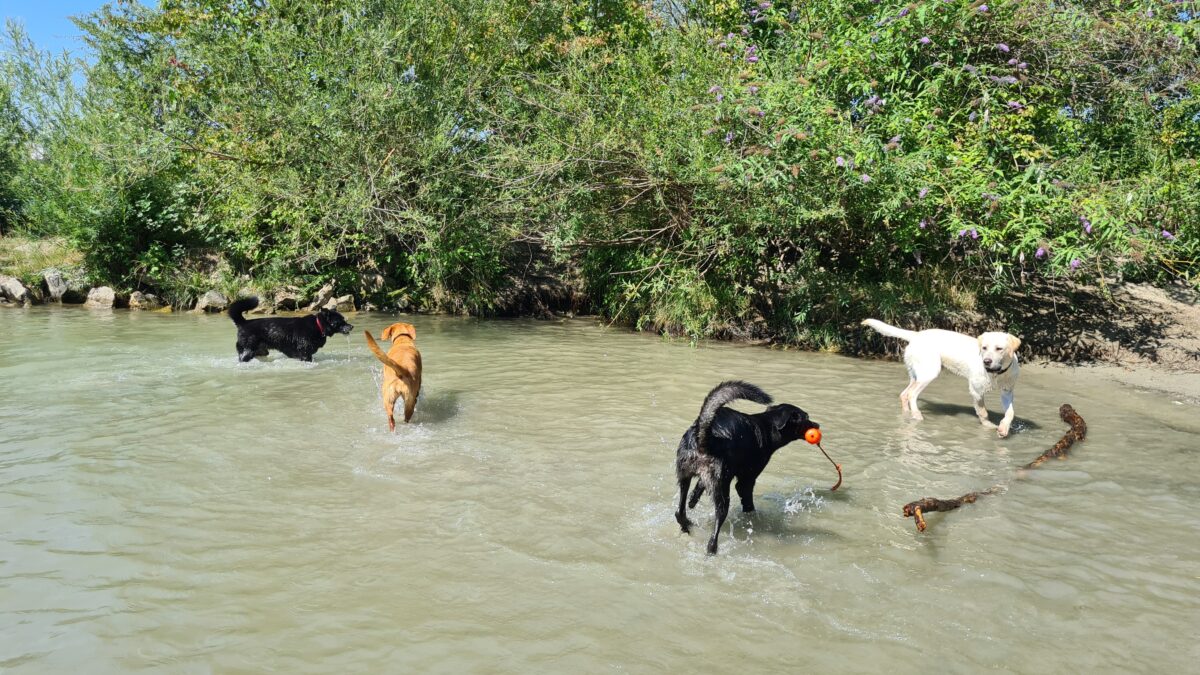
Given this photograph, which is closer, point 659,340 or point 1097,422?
point 1097,422

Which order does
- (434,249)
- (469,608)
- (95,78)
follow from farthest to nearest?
(95,78) → (434,249) → (469,608)

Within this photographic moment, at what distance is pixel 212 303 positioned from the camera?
16.8 metres

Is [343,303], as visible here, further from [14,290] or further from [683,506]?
[683,506]

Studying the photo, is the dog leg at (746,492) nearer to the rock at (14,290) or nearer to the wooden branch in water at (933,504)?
the wooden branch in water at (933,504)

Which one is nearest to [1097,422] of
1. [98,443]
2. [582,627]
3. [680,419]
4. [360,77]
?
[680,419]

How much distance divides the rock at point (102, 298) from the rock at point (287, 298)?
14.4ft

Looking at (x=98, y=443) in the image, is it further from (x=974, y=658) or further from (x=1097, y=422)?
(x=1097, y=422)

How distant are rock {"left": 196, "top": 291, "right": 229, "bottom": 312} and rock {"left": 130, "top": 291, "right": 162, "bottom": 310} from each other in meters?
1.35

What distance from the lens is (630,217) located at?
1340 centimetres

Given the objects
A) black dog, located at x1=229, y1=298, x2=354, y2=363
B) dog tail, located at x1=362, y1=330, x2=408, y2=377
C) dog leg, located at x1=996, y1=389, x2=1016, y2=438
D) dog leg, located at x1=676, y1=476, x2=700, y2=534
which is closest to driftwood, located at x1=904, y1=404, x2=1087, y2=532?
dog leg, located at x1=996, y1=389, x2=1016, y2=438

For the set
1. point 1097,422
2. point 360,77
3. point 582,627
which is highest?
point 360,77

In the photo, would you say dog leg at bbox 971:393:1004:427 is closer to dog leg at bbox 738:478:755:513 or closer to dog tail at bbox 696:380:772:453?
dog leg at bbox 738:478:755:513

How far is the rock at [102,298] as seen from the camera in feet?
57.0

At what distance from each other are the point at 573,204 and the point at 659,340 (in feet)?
9.67
